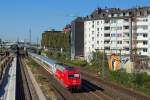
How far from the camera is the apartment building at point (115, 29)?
116 meters

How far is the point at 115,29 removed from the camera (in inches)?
5148

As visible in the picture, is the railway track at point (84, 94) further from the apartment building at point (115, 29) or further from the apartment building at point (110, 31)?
the apartment building at point (115, 29)

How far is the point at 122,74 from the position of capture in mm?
50219

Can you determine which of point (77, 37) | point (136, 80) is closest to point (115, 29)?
point (77, 37)

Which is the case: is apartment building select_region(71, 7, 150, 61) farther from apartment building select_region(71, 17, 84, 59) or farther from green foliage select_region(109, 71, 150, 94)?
green foliage select_region(109, 71, 150, 94)

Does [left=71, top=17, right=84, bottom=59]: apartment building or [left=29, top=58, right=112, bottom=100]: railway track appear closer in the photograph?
[left=29, top=58, right=112, bottom=100]: railway track

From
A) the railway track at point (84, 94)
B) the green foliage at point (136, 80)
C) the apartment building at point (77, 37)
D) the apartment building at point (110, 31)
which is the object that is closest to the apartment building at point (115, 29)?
the apartment building at point (110, 31)

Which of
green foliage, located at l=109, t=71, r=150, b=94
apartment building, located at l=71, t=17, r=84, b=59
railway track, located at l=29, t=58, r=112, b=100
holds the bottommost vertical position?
railway track, located at l=29, t=58, r=112, b=100

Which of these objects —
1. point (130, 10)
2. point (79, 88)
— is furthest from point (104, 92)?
point (130, 10)

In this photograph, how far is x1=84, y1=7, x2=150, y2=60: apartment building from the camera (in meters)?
116

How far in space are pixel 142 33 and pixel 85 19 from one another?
131 feet

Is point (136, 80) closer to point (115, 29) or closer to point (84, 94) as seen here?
point (84, 94)

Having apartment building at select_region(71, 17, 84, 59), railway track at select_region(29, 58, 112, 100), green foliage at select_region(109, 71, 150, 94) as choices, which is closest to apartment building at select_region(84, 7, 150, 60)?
apartment building at select_region(71, 17, 84, 59)

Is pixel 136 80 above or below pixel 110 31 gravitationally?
below
